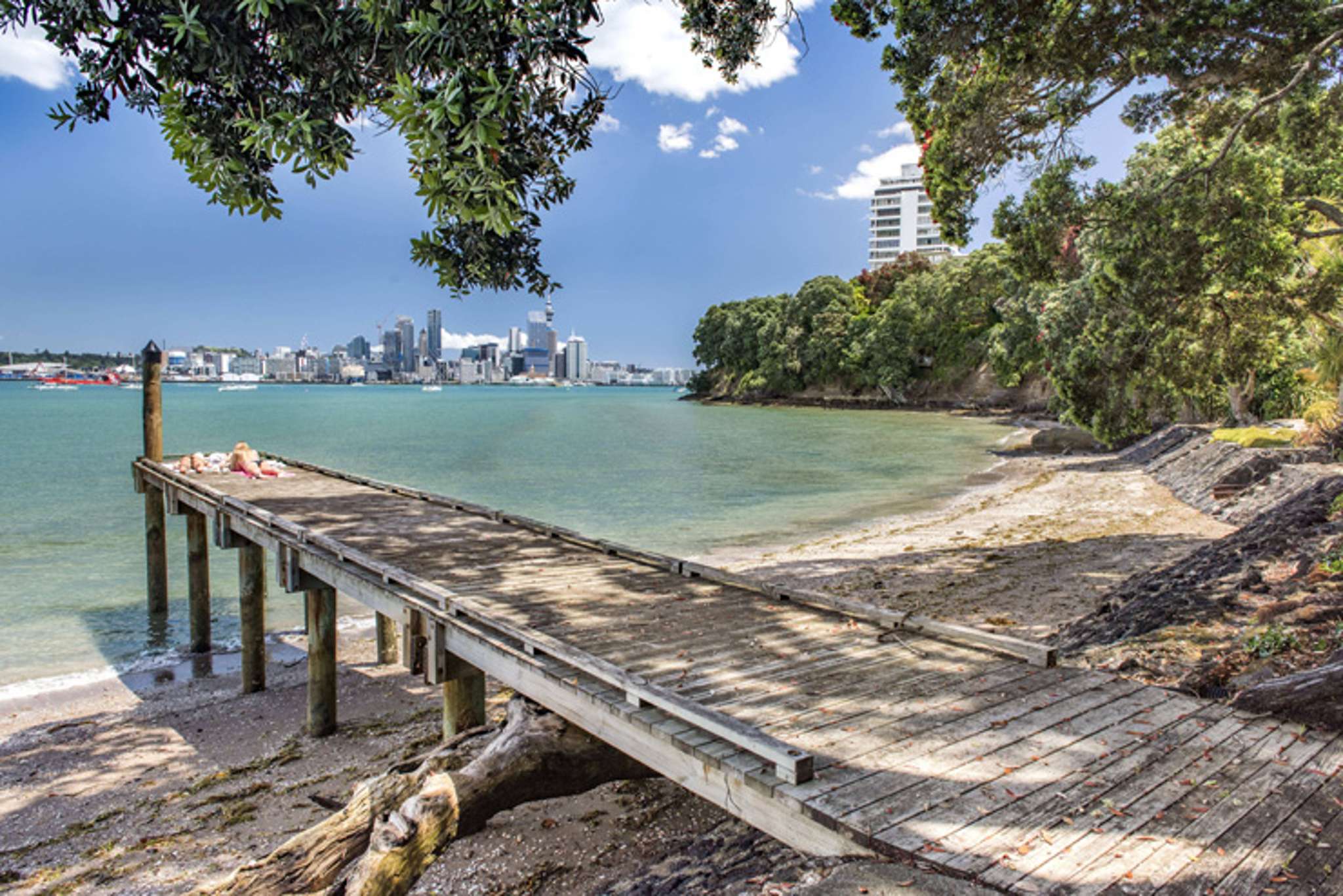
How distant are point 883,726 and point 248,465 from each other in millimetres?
13778

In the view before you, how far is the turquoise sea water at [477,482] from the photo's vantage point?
15.6 meters

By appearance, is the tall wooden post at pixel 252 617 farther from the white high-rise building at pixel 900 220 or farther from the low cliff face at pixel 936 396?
the white high-rise building at pixel 900 220

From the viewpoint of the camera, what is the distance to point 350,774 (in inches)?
320

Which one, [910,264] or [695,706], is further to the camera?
[910,264]

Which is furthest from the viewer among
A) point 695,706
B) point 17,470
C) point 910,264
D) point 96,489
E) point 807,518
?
point 910,264

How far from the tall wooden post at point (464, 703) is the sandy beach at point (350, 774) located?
1.11 m

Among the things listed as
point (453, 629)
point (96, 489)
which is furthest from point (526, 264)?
point (96, 489)

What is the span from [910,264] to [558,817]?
89.0 meters

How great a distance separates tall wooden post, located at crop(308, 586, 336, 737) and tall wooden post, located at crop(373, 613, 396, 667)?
2.44m

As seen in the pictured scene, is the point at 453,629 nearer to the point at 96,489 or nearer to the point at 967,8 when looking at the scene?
the point at 967,8

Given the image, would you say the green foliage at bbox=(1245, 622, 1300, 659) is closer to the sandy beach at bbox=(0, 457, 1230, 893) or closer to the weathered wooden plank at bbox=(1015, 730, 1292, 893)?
the weathered wooden plank at bbox=(1015, 730, 1292, 893)

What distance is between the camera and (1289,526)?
10930mm

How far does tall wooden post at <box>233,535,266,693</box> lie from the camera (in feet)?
36.7

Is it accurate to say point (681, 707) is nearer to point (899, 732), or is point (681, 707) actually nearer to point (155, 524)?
point (899, 732)
